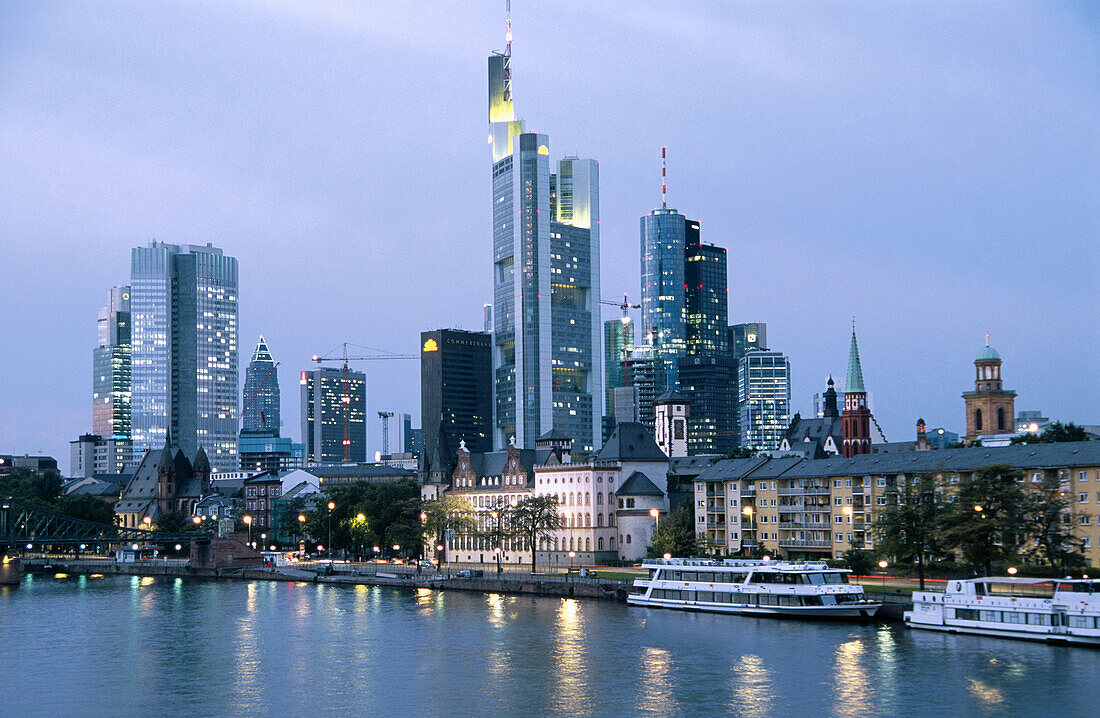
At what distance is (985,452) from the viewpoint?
469 feet

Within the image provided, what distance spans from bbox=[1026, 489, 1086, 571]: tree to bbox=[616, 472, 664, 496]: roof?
68520 millimetres

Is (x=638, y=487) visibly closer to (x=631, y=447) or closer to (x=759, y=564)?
(x=631, y=447)

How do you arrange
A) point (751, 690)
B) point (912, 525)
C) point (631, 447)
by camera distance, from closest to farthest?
point (751, 690) < point (912, 525) < point (631, 447)

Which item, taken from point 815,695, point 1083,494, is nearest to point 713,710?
point 815,695

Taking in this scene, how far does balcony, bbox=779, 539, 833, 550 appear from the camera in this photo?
518 feet

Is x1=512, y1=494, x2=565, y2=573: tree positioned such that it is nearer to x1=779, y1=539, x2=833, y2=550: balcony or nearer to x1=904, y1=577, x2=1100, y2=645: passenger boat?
x1=779, y1=539, x2=833, y2=550: balcony

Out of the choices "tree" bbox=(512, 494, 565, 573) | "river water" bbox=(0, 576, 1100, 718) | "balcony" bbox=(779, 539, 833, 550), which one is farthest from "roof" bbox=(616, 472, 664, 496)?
"river water" bbox=(0, 576, 1100, 718)

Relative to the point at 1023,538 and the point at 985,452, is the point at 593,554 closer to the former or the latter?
the point at 985,452

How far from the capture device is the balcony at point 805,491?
159 meters

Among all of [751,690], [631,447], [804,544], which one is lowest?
[751,690]

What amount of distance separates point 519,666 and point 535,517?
8369 cm

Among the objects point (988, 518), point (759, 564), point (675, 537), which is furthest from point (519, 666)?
point (675, 537)

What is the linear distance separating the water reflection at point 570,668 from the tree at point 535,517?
51.1 m

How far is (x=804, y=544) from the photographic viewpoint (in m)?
160
